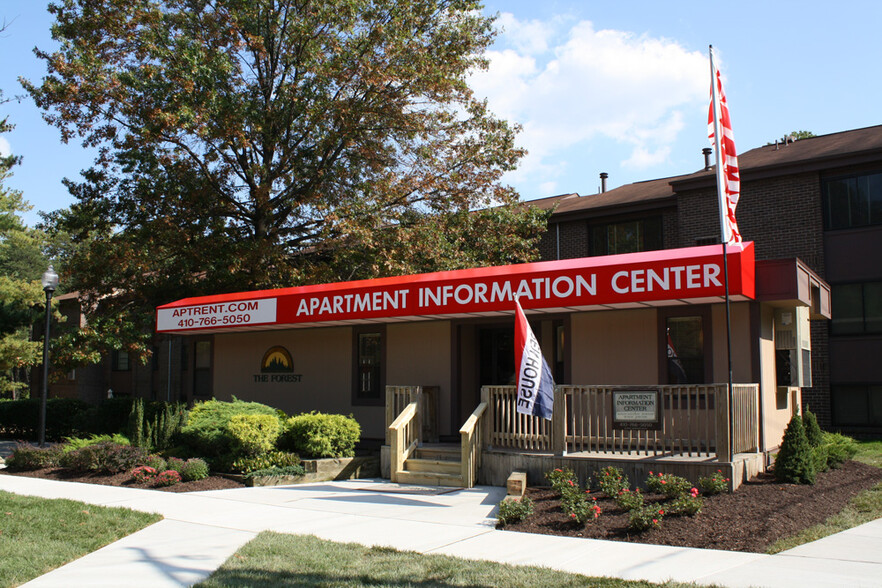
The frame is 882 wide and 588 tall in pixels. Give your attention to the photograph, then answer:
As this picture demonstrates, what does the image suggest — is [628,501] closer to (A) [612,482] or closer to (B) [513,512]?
(A) [612,482]

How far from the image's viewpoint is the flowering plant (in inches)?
505

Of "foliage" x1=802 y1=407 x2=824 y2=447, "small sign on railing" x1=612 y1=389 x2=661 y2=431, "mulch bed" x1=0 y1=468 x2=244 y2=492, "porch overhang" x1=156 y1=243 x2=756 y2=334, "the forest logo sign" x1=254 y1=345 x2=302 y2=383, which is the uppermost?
"porch overhang" x1=156 y1=243 x2=756 y2=334

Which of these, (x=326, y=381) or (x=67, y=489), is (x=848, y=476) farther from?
(x=67, y=489)

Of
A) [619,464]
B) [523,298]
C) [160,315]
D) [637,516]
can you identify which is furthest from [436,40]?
[637,516]

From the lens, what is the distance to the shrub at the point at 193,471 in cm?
1287

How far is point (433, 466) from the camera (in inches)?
506

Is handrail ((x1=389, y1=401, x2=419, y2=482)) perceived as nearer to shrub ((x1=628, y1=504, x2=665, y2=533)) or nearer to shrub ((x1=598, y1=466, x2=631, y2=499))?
shrub ((x1=598, y1=466, x2=631, y2=499))

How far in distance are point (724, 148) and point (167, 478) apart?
10225 mm

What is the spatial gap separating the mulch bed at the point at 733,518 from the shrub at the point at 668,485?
0.43ft

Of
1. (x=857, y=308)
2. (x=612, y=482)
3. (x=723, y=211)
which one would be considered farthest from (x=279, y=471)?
(x=857, y=308)

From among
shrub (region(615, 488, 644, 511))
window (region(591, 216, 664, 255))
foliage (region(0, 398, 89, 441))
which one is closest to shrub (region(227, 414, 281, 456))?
shrub (region(615, 488, 644, 511))

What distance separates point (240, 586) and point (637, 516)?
4283 mm

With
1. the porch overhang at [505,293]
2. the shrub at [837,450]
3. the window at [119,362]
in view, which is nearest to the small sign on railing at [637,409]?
the porch overhang at [505,293]

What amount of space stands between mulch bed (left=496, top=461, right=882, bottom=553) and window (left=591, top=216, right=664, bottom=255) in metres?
14.5
